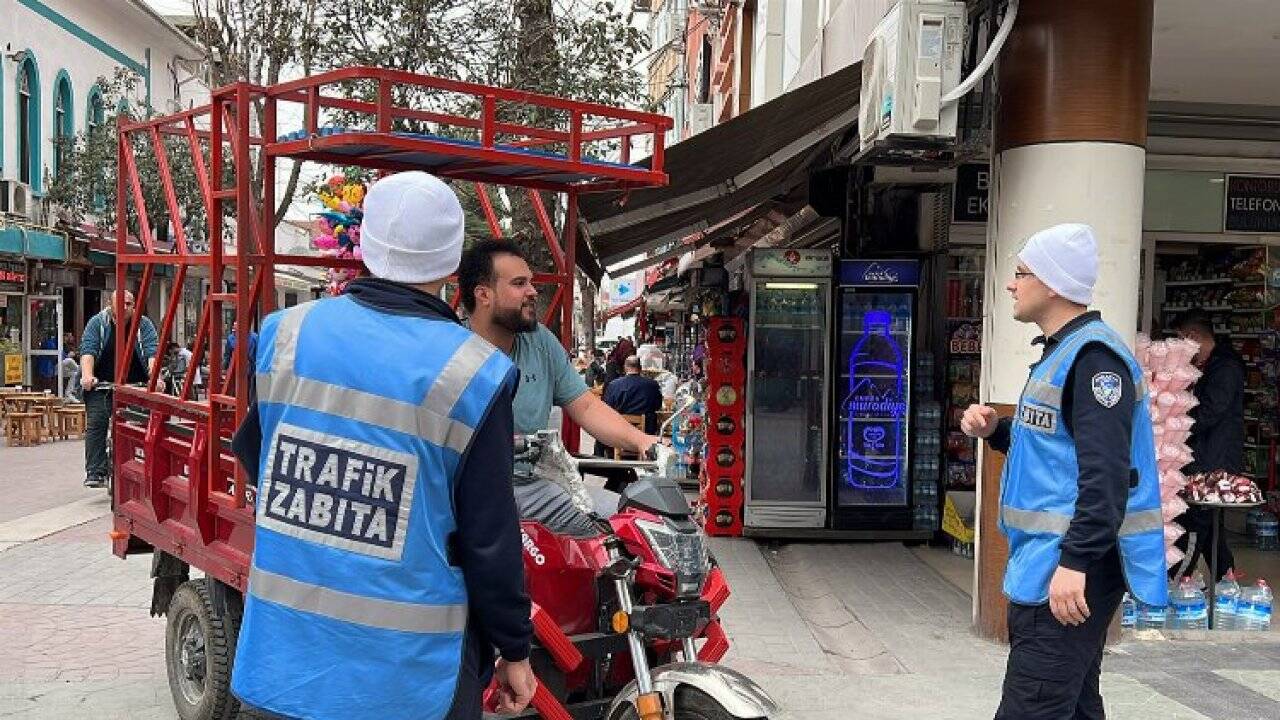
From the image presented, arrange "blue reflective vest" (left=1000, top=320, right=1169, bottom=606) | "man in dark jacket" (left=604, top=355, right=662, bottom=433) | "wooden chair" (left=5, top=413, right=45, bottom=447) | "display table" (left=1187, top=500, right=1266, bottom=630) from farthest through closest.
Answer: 1. "wooden chair" (left=5, top=413, right=45, bottom=447)
2. "man in dark jacket" (left=604, top=355, right=662, bottom=433)
3. "display table" (left=1187, top=500, right=1266, bottom=630)
4. "blue reflective vest" (left=1000, top=320, right=1169, bottom=606)

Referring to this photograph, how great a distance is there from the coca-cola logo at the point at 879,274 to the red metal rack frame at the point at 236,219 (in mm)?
3884

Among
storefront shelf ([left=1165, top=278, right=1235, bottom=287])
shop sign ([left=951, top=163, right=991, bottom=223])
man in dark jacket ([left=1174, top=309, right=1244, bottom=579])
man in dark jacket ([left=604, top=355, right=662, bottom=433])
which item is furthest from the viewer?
man in dark jacket ([left=604, top=355, right=662, bottom=433])

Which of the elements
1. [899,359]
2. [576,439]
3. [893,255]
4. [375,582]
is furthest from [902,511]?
[375,582]

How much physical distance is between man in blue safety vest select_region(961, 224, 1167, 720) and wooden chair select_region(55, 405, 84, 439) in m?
15.5

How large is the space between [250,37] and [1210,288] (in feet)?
33.6

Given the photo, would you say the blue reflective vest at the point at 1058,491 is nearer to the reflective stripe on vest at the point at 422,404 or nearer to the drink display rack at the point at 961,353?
the reflective stripe on vest at the point at 422,404

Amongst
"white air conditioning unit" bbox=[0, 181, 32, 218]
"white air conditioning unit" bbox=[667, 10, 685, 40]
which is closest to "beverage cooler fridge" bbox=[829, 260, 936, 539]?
"white air conditioning unit" bbox=[0, 181, 32, 218]

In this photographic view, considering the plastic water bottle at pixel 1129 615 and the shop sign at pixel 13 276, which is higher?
the shop sign at pixel 13 276

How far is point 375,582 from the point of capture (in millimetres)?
2264

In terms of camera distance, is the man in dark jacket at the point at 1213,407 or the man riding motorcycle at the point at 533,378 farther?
the man in dark jacket at the point at 1213,407

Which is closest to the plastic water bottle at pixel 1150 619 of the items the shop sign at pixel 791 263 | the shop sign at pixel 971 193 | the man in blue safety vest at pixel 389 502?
the shop sign at pixel 971 193

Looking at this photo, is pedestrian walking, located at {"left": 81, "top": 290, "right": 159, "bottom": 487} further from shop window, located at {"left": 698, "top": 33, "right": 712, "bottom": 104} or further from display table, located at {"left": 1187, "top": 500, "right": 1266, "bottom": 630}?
shop window, located at {"left": 698, "top": 33, "right": 712, "bottom": 104}

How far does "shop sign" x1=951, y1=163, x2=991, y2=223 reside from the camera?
7.98m

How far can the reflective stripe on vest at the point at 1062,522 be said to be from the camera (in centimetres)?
309
